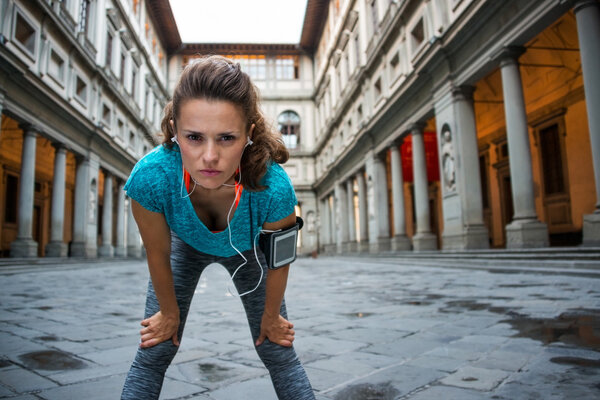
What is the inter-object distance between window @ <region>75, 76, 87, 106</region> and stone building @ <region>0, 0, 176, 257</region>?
0.05m

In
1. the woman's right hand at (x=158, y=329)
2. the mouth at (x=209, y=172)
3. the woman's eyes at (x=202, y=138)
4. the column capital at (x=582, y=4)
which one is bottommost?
the woman's right hand at (x=158, y=329)

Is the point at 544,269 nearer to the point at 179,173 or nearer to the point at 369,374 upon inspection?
the point at 369,374

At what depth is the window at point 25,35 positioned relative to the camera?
51.0ft

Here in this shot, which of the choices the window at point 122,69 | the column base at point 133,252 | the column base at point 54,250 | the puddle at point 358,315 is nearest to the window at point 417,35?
the puddle at point 358,315

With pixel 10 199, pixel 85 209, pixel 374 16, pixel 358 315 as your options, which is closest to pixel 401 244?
pixel 374 16

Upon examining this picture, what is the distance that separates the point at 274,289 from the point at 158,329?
1.38 ft

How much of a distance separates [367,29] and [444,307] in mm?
19753

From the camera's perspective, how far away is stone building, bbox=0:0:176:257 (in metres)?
15.7

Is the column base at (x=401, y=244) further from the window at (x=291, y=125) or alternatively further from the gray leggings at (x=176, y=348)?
the window at (x=291, y=125)

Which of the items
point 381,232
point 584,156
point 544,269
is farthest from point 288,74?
point 544,269

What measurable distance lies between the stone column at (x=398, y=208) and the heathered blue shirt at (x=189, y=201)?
1673 centimetres

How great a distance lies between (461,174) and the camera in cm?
1228

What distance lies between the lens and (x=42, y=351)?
2.92 metres

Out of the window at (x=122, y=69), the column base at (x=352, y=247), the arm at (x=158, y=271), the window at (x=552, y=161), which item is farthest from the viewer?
the window at (x=122, y=69)
